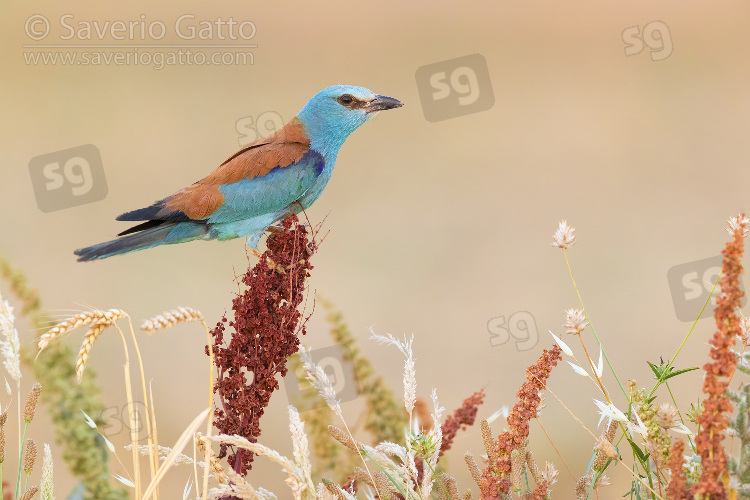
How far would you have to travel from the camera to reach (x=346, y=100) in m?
3.27

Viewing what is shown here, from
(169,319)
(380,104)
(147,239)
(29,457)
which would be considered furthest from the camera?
(380,104)

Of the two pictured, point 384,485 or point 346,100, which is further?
point 346,100

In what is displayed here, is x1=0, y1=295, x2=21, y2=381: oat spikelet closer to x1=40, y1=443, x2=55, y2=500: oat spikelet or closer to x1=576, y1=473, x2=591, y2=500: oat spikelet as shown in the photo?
x1=40, y1=443, x2=55, y2=500: oat spikelet

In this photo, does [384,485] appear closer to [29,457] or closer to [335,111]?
[29,457]

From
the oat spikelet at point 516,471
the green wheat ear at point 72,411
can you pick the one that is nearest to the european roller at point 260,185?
the green wheat ear at point 72,411

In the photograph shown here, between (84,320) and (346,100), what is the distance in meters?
1.86

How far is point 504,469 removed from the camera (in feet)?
5.71

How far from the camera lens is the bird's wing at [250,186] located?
2779 mm

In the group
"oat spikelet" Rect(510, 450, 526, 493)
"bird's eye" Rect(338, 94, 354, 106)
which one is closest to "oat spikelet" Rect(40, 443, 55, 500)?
"oat spikelet" Rect(510, 450, 526, 493)

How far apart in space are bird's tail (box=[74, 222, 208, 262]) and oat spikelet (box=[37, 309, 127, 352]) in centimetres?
69

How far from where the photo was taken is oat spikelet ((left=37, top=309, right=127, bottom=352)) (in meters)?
1.64

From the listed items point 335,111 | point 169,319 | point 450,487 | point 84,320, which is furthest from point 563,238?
point 335,111

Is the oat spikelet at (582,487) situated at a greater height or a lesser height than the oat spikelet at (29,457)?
lesser

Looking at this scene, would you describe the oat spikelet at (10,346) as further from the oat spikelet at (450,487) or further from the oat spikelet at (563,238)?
the oat spikelet at (563,238)
